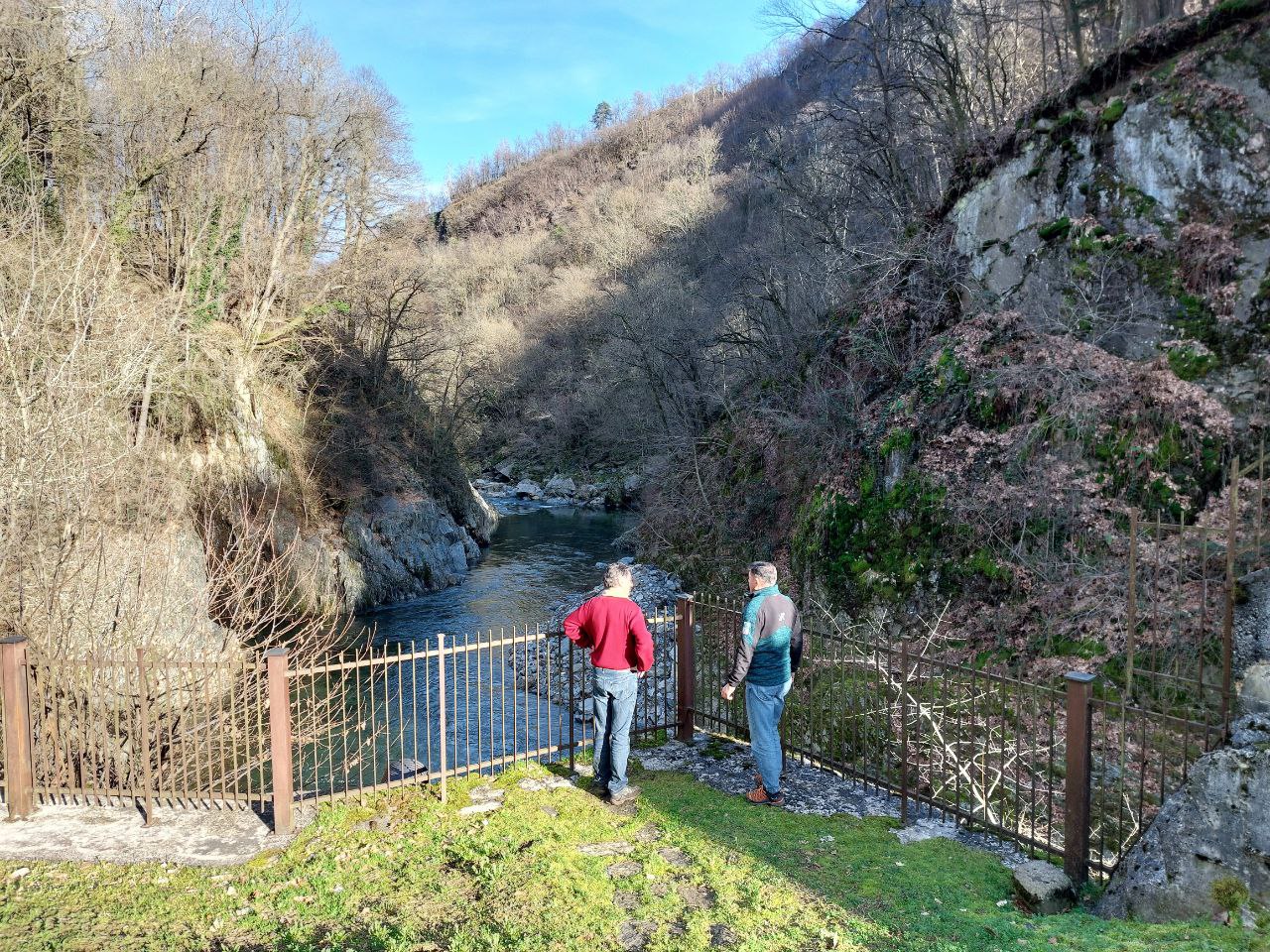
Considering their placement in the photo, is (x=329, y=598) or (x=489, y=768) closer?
(x=489, y=768)

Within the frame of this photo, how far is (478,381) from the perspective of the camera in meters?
44.5

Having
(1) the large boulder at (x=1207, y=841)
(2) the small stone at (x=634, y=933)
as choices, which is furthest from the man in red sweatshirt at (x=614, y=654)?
(1) the large boulder at (x=1207, y=841)

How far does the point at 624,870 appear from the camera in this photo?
222 inches

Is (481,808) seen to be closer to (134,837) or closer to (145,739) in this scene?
(134,837)

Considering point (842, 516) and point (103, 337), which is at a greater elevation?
point (103, 337)

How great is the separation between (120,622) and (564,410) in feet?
119

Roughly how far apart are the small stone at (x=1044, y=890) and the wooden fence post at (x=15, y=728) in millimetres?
7720

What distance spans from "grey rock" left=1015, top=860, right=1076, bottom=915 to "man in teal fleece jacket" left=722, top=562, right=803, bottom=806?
2.07m

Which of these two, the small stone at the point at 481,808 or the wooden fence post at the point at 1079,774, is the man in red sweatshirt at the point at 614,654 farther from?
the wooden fence post at the point at 1079,774

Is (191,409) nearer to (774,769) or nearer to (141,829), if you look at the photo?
(141,829)

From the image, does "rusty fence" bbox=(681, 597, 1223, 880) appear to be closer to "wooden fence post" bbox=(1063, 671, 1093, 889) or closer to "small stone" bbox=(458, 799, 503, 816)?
"wooden fence post" bbox=(1063, 671, 1093, 889)

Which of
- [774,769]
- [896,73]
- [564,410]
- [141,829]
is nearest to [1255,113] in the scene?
[896,73]

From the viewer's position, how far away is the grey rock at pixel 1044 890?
516 cm

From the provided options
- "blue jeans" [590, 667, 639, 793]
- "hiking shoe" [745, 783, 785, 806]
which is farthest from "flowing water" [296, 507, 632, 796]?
"hiking shoe" [745, 783, 785, 806]
